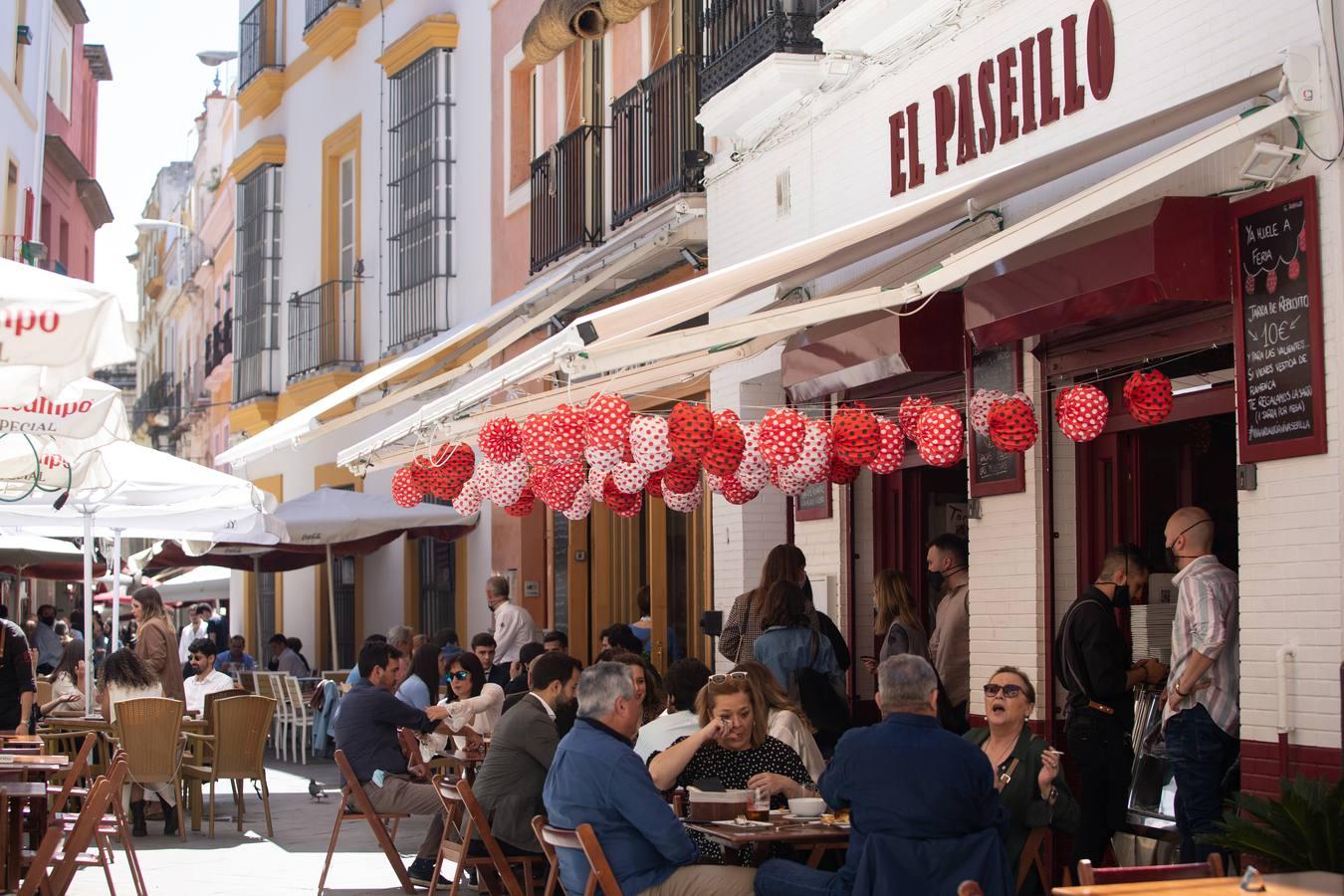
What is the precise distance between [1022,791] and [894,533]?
192 inches

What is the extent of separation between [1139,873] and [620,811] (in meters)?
2.27

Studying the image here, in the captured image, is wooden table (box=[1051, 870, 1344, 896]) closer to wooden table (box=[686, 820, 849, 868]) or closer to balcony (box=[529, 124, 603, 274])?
wooden table (box=[686, 820, 849, 868])

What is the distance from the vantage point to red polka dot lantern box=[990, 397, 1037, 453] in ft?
29.1

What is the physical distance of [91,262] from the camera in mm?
36969

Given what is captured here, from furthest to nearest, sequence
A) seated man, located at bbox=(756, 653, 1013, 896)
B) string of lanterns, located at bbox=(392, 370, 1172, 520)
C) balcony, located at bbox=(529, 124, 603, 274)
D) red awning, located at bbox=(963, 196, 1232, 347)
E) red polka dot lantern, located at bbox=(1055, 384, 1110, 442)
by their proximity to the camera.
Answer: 1. balcony, located at bbox=(529, 124, 603, 274)
2. string of lanterns, located at bbox=(392, 370, 1172, 520)
3. red polka dot lantern, located at bbox=(1055, 384, 1110, 442)
4. red awning, located at bbox=(963, 196, 1232, 347)
5. seated man, located at bbox=(756, 653, 1013, 896)

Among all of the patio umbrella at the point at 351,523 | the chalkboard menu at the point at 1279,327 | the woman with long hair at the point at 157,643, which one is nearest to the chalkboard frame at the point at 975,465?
the chalkboard menu at the point at 1279,327

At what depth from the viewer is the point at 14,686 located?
39.5 ft

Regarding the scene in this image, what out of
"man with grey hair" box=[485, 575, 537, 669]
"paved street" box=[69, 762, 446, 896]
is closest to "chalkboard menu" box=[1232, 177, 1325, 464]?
"paved street" box=[69, 762, 446, 896]

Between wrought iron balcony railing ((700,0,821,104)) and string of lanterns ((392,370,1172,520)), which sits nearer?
string of lanterns ((392,370,1172,520))

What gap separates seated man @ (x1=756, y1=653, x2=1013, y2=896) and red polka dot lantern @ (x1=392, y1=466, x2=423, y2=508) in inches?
256

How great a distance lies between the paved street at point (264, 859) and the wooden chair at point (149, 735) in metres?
0.53

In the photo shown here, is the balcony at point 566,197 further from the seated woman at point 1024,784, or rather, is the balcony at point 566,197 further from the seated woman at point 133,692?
the seated woman at point 1024,784

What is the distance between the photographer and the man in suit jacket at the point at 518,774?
9.00 meters

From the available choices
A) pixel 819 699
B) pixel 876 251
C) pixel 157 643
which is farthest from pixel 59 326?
pixel 157 643
